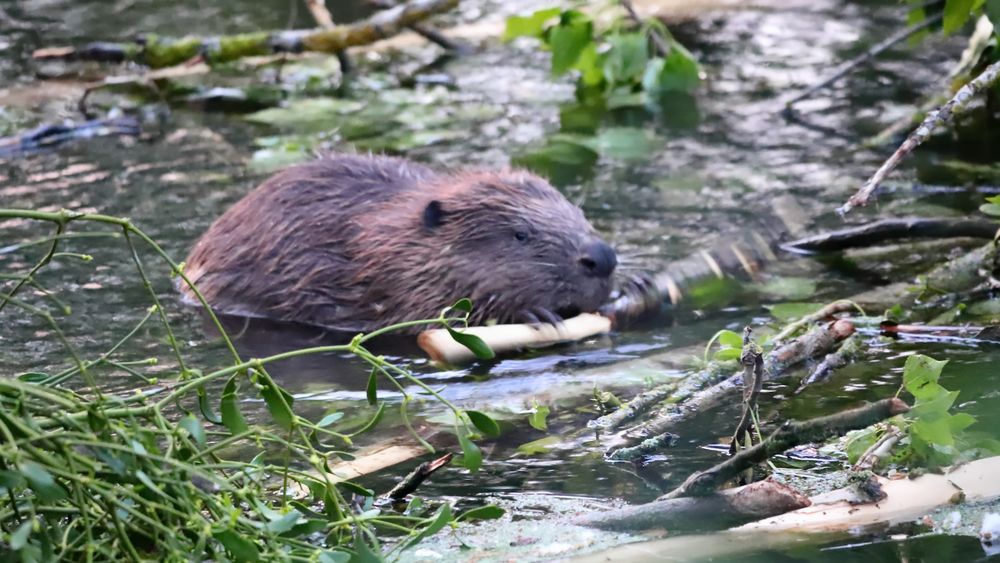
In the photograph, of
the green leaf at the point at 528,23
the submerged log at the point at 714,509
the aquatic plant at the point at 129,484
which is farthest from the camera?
the green leaf at the point at 528,23

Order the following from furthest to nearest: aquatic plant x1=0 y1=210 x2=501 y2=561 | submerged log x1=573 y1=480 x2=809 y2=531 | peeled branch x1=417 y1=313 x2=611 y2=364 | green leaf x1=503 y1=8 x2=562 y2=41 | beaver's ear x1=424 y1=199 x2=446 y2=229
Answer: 1. green leaf x1=503 y1=8 x2=562 y2=41
2. beaver's ear x1=424 y1=199 x2=446 y2=229
3. peeled branch x1=417 y1=313 x2=611 y2=364
4. submerged log x1=573 y1=480 x2=809 y2=531
5. aquatic plant x1=0 y1=210 x2=501 y2=561

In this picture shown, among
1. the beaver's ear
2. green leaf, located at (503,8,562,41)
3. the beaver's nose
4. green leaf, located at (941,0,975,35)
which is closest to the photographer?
green leaf, located at (941,0,975,35)

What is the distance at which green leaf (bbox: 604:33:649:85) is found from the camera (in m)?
6.91

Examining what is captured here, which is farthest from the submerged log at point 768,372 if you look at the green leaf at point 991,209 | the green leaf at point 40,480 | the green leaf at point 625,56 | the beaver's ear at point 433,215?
the green leaf at point 625,56

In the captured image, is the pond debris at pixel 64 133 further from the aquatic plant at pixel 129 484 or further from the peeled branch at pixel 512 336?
the aquatic plant at pixel 129 484

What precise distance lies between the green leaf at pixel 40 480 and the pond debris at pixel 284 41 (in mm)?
5607

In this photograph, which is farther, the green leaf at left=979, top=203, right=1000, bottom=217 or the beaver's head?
the beaver's head

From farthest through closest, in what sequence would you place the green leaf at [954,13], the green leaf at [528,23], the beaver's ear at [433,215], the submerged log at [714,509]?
the green leaf at [528,23] → the beaver's ear at [433,215] → the green leaf at [954,13] → the submerged log at [714,509]

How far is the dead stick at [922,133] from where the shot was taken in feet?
9.33

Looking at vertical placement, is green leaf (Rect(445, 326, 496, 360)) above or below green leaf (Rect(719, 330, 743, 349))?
above

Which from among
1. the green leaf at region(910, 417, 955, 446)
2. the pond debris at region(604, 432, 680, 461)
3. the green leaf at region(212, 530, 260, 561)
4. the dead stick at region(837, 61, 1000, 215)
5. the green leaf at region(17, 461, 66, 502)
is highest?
the dead stick at region(837, 61, 1000, 215)

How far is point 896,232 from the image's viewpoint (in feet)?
14.8

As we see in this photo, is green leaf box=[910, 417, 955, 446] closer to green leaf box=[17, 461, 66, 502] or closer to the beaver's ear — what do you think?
green leaf box=[17, 461, 66, 502]

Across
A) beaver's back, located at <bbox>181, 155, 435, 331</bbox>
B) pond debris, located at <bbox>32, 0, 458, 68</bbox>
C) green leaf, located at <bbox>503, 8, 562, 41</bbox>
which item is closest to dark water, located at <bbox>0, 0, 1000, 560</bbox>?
beaver's back, located at <bbox>181, 155, 435, 331</bbox>
